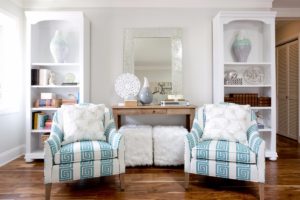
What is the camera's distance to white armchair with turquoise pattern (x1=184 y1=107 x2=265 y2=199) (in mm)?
2433

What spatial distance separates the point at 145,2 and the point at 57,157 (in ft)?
9.02

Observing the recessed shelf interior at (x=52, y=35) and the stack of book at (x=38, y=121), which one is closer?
the stack of book at (x=38, y=121)

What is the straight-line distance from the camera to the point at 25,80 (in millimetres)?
4047

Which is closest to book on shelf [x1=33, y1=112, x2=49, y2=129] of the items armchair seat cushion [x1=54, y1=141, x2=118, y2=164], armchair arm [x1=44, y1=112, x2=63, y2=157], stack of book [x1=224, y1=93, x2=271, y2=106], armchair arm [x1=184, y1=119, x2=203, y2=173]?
armchair arm [x1=44, y1=112, x2=63, y2=157]

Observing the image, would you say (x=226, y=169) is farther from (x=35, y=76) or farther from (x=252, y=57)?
(x=35, y=76)

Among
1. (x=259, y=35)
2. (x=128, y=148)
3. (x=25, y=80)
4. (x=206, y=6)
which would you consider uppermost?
(x=206, y=6)

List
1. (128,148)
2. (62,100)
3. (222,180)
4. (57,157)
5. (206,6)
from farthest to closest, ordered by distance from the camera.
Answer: (206,6)
(62,100)
(128,148)
(222,180)
(57,157)

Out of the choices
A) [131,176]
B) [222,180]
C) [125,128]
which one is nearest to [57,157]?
[131,176]

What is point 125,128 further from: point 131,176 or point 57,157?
point 57,157

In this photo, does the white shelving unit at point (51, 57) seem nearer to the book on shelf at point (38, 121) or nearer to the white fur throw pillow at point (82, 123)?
the book on shelf at point (38, 121)

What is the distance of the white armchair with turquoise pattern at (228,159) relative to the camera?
7.98ft

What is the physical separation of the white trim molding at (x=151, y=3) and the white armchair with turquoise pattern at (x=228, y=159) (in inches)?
89.0

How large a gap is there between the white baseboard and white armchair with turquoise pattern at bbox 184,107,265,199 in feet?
8.38

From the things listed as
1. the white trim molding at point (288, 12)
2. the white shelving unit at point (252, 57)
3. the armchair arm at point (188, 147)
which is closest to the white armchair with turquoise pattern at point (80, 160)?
the armchair arm at point (188, 147)
